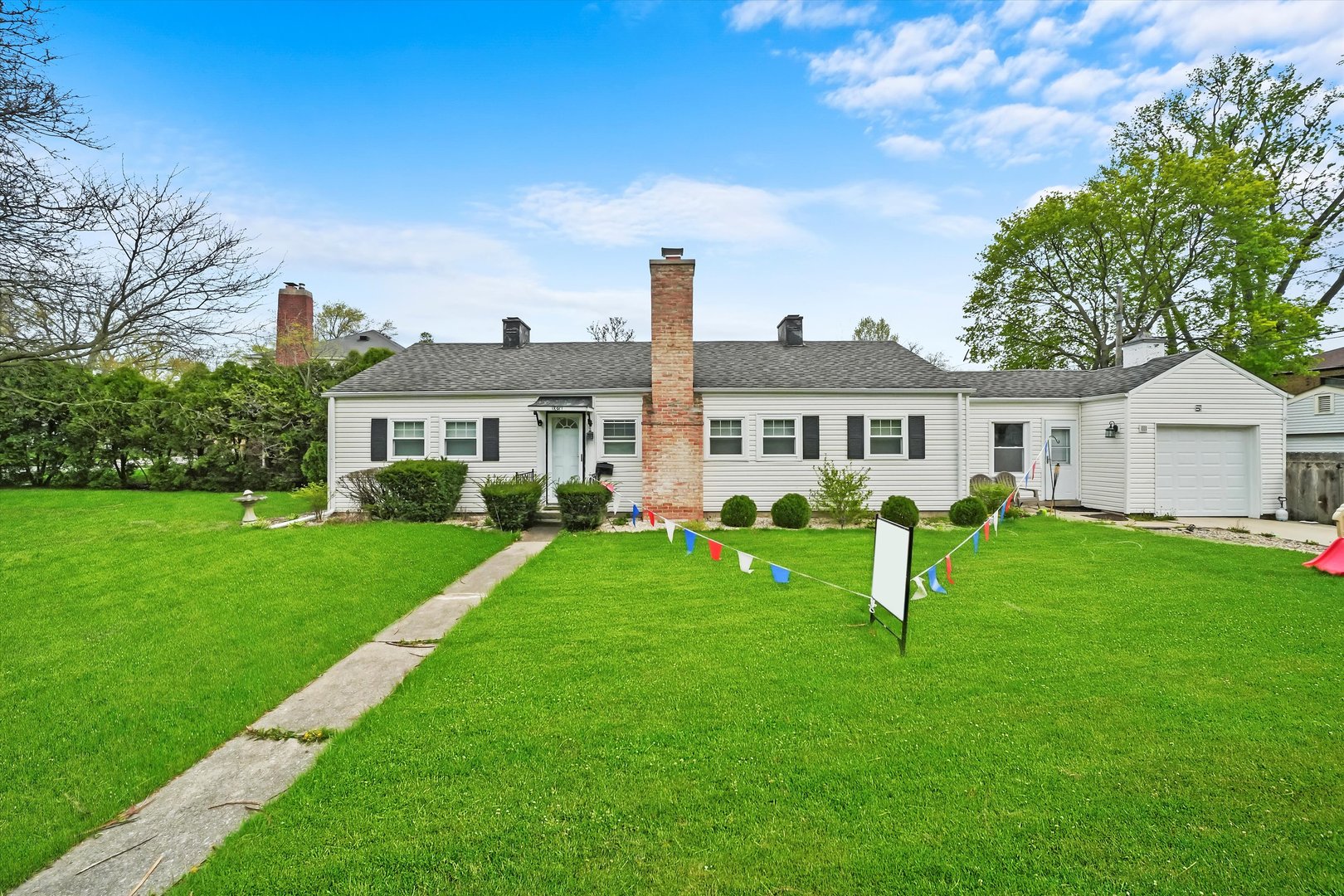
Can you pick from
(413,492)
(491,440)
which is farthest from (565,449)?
(413,492)

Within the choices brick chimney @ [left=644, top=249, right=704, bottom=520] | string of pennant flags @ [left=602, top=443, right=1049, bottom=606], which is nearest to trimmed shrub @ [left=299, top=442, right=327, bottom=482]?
string of pennant flags @ [left=602, top=443, right=1049, bottom=606]

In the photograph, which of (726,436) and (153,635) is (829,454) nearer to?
(726,436)

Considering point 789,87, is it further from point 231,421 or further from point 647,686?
point 231,421

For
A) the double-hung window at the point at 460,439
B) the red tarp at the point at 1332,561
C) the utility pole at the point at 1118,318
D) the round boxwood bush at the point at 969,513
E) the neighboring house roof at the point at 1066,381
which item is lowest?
the red tarp at the point at 1332,561

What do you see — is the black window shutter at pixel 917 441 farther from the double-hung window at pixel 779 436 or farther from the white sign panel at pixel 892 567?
the white sign panel at pixel 892 567

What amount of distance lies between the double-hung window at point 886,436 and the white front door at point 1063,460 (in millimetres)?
4167

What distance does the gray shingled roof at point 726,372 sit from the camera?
14211 mm

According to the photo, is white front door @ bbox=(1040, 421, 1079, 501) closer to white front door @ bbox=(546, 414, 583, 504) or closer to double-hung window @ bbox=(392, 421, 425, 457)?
white front door @ bbox=(546, 414, 583, 504)

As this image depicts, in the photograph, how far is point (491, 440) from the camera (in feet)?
46.6

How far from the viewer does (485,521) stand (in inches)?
493

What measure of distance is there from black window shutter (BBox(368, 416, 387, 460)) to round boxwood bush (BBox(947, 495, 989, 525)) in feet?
43.4

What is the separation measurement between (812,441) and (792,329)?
14.8ft

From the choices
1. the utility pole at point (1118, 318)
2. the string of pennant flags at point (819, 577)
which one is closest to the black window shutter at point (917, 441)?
the string of pennant flags at point (819, 577)

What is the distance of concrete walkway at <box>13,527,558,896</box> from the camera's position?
2.31 meters
